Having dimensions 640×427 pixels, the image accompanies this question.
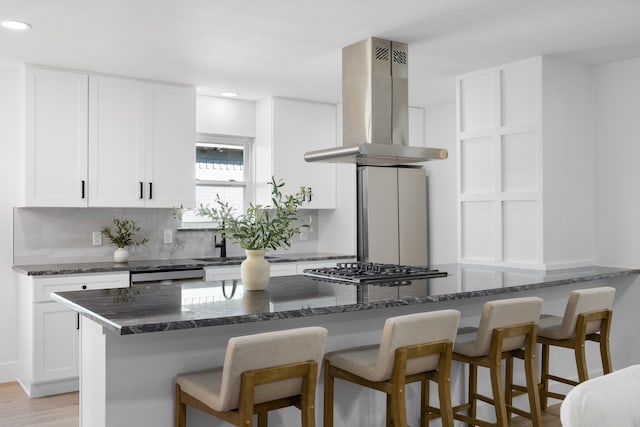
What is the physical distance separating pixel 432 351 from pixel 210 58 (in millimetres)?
2771

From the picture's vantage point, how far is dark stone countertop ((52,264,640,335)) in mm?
2248

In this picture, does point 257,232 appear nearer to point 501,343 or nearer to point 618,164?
point 501,343

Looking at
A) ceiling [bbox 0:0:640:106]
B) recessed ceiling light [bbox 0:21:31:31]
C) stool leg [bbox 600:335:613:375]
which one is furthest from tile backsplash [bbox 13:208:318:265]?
stool leg [bbox 600:335:613:375]

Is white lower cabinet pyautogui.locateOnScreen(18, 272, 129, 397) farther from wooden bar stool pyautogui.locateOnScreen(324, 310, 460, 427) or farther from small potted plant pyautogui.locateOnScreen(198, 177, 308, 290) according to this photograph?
wooden bar stool pyautogui.locateOnScreen(324, 310, 460, 427)

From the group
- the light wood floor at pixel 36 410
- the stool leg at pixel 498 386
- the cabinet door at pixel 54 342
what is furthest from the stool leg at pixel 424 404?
the cabinet door at pixel 54 342

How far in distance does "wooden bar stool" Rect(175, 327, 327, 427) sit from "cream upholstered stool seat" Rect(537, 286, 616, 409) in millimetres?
1749

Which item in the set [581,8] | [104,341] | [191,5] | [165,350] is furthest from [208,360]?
[581,8]

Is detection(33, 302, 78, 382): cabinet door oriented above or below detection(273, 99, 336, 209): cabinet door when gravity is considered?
below

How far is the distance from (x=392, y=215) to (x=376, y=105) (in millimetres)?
2051

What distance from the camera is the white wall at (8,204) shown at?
4715mm

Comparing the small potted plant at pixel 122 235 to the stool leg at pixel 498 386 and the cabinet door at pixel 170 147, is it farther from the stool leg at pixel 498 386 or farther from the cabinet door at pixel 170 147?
the stool leg at pixel 498 386

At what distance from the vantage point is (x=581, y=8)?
332cm

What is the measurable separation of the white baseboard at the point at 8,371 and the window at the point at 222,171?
6.11ft

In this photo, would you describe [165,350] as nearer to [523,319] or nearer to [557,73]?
[523,319]
